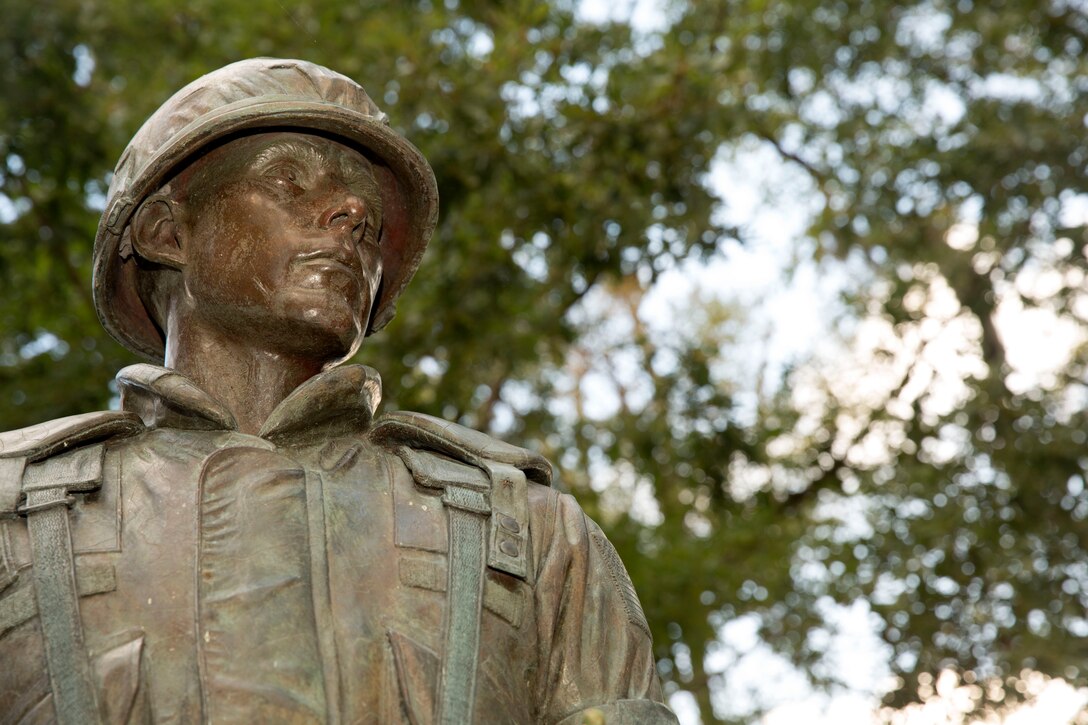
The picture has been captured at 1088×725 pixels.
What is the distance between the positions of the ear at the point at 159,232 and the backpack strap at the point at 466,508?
0.57 m

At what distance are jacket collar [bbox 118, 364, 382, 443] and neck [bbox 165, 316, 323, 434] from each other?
0.12 m

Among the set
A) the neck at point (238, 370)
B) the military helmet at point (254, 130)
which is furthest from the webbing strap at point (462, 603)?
the military helmet at point (254, 130)

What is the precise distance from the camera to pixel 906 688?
10508mm

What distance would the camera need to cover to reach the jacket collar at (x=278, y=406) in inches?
139

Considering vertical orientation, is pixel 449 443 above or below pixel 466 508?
above

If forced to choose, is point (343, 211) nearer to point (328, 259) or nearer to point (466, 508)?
point (328, 259)

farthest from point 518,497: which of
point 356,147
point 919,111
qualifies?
point 919,111

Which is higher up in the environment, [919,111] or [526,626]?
[919,111]

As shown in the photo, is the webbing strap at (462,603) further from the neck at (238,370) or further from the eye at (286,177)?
the eye at (286,177)

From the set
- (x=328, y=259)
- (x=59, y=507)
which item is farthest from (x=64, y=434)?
(x=328, y=259)

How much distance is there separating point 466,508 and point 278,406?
43 centimetres

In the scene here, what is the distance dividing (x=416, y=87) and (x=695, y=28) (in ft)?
8.24

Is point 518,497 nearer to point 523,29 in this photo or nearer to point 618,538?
point 523,29

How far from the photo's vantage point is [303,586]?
3.22 m
